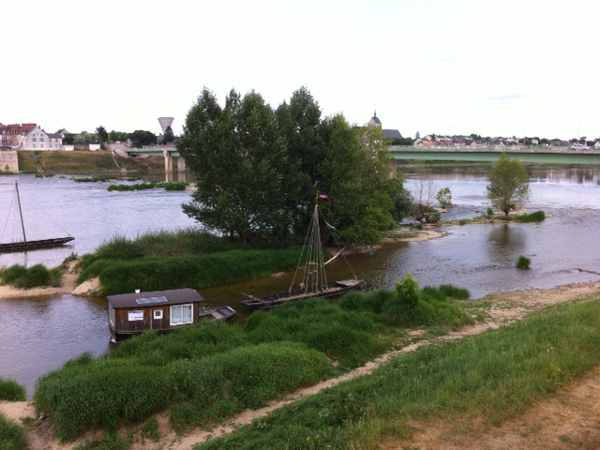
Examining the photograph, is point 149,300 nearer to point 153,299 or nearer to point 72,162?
point 153,299

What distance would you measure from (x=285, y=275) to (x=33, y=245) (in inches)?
1008

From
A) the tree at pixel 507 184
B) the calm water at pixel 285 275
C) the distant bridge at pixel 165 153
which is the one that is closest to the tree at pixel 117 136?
the distant bridge at pixel 165 153

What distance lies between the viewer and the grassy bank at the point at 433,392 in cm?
1152

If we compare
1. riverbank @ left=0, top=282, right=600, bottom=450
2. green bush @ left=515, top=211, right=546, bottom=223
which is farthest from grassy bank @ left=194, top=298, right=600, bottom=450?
green bush @ left=515, top=211, right=546, bottom=223

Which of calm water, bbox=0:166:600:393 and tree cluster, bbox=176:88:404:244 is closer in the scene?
calm water, bbox=0:166:600:393

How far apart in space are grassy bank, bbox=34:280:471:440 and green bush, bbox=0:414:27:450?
35.9 inches

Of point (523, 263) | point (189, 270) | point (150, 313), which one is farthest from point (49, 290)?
A: point (523, 263)

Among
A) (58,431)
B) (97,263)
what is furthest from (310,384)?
(97,263)

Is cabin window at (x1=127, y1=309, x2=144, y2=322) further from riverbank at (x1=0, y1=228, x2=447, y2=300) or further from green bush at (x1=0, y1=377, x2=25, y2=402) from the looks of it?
riverbank at (x1=0, y1=228, x2=447, y2=300)

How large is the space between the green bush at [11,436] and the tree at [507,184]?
59.5 meters

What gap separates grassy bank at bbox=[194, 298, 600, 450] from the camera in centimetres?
1152

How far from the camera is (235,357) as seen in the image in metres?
17.3

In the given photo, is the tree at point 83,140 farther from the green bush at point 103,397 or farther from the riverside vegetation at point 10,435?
the riverside vegetation at point 10,435

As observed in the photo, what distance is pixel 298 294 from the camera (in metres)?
28.9
